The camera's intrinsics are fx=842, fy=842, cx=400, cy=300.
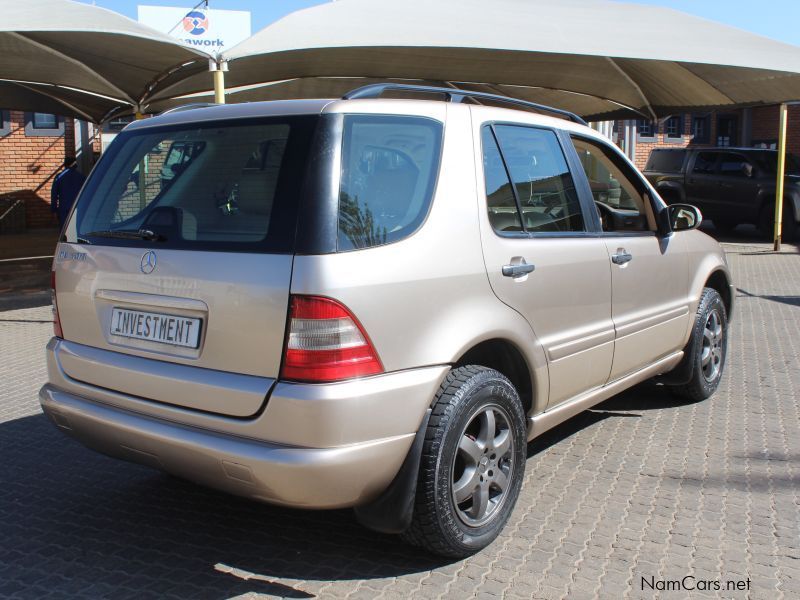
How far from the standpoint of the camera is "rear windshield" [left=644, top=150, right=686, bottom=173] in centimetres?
1888

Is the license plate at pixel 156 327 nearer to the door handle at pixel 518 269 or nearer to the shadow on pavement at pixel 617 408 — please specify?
the door handle at pixel 518 269

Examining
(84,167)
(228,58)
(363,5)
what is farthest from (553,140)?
(84,167)

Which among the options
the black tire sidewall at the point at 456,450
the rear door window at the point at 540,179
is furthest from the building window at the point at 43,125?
the black tire sidewall at the point at 456,450

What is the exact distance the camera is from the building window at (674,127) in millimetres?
26734

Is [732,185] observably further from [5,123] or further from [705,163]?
[5,123]

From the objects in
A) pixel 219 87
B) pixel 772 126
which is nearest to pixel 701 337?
pixel 219 87

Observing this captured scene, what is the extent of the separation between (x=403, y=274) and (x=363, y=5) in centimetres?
738

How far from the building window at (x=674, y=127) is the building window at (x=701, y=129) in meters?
0.68

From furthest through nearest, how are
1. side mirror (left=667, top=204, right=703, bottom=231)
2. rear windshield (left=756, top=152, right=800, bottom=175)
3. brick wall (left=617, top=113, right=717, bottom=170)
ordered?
1. brick wall (left=617, top=113, right=717, bottom=170)
2. rear windshield (left=756, top=152, right=800, bottom=175)
3. side mirror (left=667, top=204, right=703, bottom=231)

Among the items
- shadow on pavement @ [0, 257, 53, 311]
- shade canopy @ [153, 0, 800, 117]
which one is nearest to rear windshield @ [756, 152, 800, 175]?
shade canopy @ [153, 0, 800, 117]

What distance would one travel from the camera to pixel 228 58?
8117 mm

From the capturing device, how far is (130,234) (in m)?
3.31

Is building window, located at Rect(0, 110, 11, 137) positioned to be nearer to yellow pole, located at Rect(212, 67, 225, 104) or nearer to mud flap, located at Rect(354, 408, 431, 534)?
yellow pole, located at Rect(212, 67, 225, 104)

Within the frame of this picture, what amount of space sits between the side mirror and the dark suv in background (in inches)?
524
